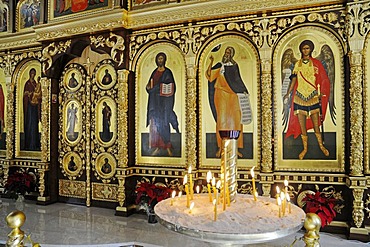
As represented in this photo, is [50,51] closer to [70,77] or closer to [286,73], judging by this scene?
[70,77]

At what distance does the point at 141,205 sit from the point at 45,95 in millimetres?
3392

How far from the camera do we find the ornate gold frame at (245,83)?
524 centimetres

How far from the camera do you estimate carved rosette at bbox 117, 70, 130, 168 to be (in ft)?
19.1

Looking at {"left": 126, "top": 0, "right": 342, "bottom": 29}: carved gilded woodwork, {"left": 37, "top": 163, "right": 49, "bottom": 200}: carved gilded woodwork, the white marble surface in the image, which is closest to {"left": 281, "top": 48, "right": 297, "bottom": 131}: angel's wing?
{"left": 126, "top": 0, "right": 342, "bottom": 29}: carved gilded woodwork

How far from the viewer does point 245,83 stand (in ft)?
17.5

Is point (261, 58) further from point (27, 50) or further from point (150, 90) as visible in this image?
point (27, 50)

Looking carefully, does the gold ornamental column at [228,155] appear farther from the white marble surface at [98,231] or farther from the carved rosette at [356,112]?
the carved rosette at [356,112]

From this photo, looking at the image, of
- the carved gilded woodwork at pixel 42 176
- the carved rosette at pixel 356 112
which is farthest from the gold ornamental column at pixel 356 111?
the carved gilded woodwork at pixel 42 176

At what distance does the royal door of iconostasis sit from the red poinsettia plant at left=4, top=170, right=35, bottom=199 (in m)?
0.73

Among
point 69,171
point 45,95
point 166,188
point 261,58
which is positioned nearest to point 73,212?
point 69,171

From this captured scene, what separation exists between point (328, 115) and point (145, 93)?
344 cm

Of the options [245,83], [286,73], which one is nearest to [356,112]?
[286,73]

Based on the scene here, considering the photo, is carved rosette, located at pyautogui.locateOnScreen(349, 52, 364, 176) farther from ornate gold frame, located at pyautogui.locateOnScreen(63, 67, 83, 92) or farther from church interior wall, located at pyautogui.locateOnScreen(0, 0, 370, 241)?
ornate gold frame, located at pyautogui.locateOnScreen(63, 67, 83, 92)

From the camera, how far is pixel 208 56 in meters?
5.59
